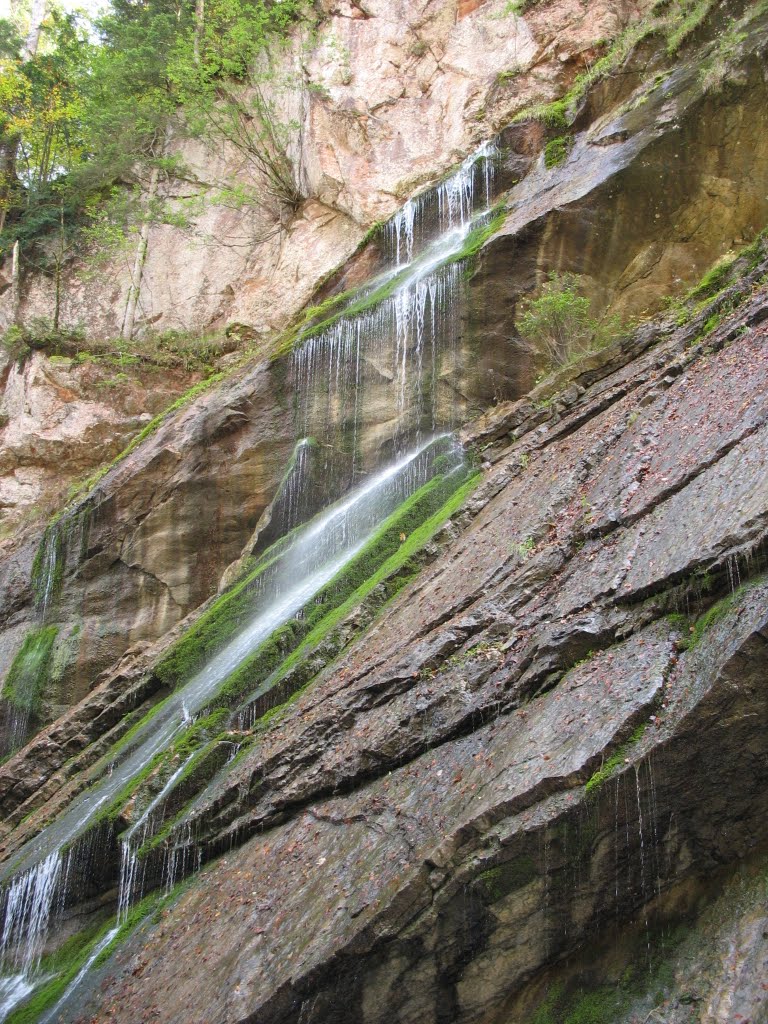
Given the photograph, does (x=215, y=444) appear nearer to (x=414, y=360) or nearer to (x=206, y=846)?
(x=414, y=360)

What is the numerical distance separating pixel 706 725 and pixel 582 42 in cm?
2018

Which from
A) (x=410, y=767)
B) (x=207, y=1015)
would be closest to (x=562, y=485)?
(x=410, y=767)

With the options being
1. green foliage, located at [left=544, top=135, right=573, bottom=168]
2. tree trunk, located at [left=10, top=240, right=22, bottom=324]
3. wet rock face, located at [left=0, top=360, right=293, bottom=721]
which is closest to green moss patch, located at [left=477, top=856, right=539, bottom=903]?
wet rock face, located at [left=0, top=360, right=293, bottom=721]

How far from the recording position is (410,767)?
7082mm

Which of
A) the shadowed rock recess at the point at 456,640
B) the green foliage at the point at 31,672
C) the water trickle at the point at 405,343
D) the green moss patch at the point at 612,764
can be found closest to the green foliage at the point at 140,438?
the shadowed rock recess at the point at 456,640

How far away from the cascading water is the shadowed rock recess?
0.07 m

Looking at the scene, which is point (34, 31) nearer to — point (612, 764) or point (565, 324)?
point (565, 324)

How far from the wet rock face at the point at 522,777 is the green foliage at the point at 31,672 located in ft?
34.2

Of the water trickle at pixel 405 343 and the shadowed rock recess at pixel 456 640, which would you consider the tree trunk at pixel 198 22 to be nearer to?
the water trickle at pixel 405 343

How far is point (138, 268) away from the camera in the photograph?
2778 cm

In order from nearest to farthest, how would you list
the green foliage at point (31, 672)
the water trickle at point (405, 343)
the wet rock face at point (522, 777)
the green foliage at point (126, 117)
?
1. the wet rock face at point (522, 777)
2. the water trickle at point (405, 343)
3. the green foliage at point (31, 672)
4. the green foliage at point (126, 117)

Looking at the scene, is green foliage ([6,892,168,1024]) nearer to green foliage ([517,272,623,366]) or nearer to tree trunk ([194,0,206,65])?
green foliage ([517,272,623,366])

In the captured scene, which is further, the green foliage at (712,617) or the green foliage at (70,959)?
the green foliage at (70,959)

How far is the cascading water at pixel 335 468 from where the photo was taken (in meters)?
9.55
